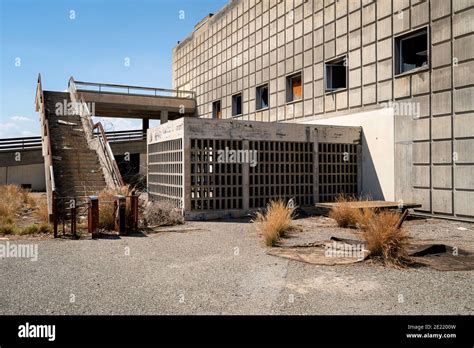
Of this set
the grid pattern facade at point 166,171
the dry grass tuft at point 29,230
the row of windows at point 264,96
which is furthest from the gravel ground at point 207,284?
the row of windows at point 264,96

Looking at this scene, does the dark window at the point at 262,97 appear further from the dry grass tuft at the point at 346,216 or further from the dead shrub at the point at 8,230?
the dead shrub at the point at 8,230

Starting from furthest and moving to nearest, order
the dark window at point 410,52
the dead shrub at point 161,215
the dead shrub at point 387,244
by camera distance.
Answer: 1. the dark window at point 410,52
2. the dead shrub at point 161,215
3. the dead shrub at point 387,244

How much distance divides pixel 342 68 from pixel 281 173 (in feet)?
20.3

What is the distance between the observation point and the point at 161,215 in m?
12.3

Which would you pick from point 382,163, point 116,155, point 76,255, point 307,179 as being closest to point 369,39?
point 382,163

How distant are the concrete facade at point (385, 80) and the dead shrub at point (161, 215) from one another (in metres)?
7.68

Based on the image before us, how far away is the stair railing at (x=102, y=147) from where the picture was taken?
14180 mm

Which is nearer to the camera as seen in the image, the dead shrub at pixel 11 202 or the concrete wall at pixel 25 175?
the dead shrub at pixel 11 202

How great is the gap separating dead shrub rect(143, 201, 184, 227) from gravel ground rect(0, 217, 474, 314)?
3.26 meters

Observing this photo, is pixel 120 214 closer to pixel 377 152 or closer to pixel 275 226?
pixel 275 226

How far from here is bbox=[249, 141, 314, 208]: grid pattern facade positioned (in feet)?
46.8

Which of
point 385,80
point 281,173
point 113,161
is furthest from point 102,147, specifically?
point 385,80
